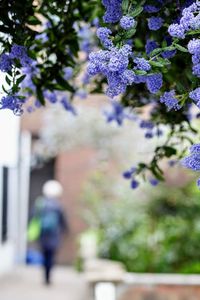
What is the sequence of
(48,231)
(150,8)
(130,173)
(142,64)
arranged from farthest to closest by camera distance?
(48,231) < (130,173) < (150,8) < (142,64)

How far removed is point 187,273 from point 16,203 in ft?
16.9

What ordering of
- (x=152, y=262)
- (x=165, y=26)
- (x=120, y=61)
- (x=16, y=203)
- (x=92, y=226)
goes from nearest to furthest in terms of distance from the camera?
(x=120, y=61), (x=165, y=26), (x=152, y=262), (x=92, y=226), (x=16, y=203)

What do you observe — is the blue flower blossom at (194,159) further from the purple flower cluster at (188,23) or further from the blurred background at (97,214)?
the blurred background at (97,214)

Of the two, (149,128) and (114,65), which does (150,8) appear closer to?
(114,65)

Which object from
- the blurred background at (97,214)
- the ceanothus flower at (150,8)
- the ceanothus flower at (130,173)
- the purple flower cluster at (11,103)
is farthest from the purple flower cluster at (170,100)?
the blurred background at (97,214)

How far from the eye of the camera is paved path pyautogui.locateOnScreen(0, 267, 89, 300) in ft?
→ 34.1

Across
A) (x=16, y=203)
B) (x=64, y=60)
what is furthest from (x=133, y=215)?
(x=64, y=60)

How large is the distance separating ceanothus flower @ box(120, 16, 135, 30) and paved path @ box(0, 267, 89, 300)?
333 inches

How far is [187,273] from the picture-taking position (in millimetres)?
10938

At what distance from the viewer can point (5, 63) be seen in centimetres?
224

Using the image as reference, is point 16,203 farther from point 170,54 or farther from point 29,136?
point 170,54

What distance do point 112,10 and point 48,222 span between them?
969 centimetres

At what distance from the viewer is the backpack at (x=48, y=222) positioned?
11.5 metres

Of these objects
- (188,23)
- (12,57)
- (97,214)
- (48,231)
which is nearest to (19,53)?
(12,57)
